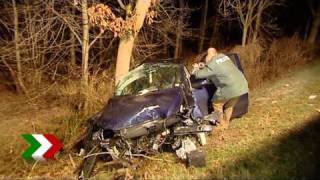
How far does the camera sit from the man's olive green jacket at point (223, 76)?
9.63 meters

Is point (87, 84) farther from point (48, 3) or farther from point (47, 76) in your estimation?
point (47, 76)

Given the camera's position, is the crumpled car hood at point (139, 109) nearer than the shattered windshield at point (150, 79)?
Yes

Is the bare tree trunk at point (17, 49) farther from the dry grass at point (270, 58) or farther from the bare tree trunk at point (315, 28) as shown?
the bare tree trunk at point (315, 28)

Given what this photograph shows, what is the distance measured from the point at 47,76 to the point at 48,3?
4.32m

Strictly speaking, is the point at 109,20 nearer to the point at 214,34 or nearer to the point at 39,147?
the point at 39,147

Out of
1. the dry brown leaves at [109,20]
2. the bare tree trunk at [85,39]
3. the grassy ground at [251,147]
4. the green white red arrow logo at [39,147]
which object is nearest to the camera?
the green white red arrow logo at [39,147]

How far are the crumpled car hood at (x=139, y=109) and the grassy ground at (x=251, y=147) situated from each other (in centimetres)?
Answer: 80

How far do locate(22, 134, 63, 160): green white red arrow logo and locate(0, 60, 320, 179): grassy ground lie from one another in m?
1.00

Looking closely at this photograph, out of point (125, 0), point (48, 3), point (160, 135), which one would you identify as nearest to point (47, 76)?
point (48, 3)

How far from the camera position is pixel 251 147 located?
9.01 meters

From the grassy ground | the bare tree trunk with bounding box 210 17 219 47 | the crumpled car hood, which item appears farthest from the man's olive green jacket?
the bare tree trunk with bounding box 210 17 219 47

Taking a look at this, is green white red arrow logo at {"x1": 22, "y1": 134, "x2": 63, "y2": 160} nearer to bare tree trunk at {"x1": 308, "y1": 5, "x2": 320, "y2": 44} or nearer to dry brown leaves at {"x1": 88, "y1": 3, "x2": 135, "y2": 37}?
dry brown leaves at {"x1": 88, "y1": 3, "x2": 135, "y2": 37}

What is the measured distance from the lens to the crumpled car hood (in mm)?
8117

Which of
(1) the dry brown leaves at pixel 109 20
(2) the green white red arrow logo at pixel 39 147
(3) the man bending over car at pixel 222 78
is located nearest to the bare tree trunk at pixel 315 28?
(1) the dry brown leaves at pixel 109 20
